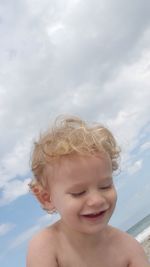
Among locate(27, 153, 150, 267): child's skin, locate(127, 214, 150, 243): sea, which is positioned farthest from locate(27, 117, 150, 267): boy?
locate(127, 214, 150, 243): sea

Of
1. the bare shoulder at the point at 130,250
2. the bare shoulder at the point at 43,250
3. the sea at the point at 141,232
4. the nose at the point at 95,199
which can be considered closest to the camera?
the nose at the point at 95,199

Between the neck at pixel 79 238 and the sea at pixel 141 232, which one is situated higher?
the sea at pixel 141 232

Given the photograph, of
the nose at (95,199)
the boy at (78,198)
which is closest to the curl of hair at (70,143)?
the boy at (78,198)

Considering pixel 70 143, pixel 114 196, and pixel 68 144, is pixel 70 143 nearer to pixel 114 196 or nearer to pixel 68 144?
pixel 68 144

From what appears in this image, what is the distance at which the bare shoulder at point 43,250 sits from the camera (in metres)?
3.49

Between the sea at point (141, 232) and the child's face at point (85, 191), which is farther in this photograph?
the sea at point (141, 232)

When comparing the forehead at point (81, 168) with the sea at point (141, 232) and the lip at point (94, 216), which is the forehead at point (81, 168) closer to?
the lip at point (94, 216)

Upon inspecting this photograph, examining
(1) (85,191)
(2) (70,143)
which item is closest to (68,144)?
(2) (70,143)

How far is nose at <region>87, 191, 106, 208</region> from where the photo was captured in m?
3.23

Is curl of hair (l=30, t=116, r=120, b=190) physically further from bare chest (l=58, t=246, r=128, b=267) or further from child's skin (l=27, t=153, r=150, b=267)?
bare chest (l=58, t=246, r=128, b=267)

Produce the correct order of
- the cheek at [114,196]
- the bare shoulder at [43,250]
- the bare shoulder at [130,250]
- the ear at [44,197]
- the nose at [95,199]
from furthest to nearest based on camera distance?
the bare shoulder at [130,250]
the ear at [44,197]
the bare shoulder at [43,250]
the cheek at [114,196]
the nose at [95,199]

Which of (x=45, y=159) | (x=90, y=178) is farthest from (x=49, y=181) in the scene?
(x=90, y=178)

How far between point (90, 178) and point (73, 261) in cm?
77

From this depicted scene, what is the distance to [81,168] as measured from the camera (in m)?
3.27
